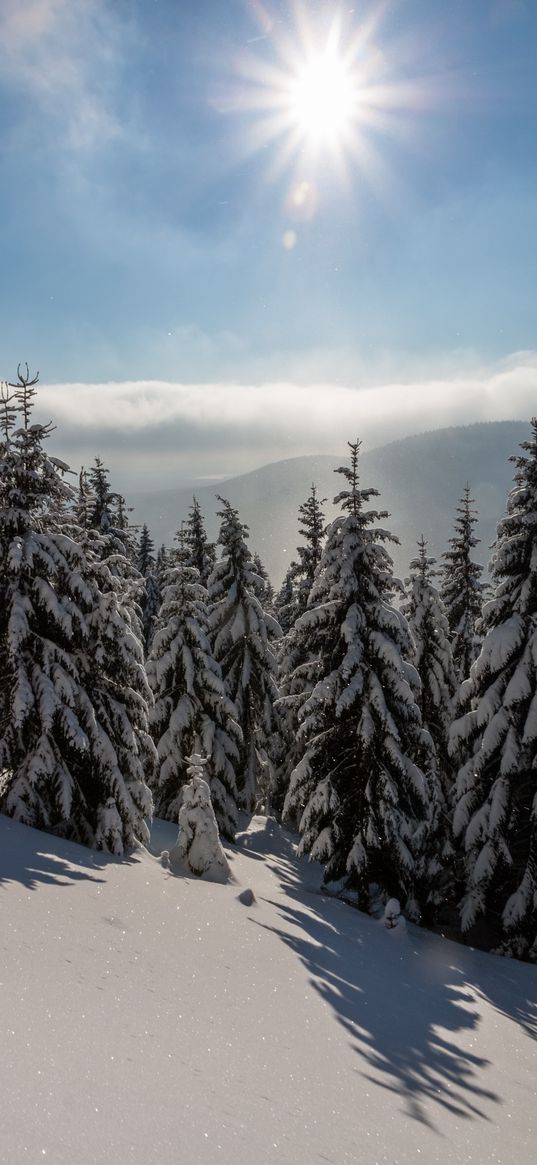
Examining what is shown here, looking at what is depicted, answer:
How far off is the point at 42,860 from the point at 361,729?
8949mm

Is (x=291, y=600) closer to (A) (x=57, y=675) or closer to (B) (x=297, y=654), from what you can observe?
(B) (x=297, y=654)

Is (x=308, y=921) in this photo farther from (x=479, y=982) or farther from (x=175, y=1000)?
(x=175, y=1000)

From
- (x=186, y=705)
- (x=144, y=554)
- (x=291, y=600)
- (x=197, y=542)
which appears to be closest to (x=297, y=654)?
(x=186, y=705)

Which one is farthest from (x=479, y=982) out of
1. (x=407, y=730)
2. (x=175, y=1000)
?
(x=175, y=1000)

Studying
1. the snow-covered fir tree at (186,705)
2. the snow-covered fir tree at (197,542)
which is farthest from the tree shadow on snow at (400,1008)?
the snow-covered fir tree at (197,542)

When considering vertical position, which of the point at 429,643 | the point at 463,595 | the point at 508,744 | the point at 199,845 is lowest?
the point at 199,845

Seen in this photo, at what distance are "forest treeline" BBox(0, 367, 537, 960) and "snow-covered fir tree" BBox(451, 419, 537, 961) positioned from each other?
52mm

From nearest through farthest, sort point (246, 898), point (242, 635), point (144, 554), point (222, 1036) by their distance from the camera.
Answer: point (222, 1036) < point (246, 898) < point (242, 635) < point (144, 554)

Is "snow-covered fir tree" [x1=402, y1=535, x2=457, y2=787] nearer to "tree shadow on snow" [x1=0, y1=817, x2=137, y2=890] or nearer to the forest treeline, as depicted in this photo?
the forest treeline

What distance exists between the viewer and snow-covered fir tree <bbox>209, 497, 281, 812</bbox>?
2514cm

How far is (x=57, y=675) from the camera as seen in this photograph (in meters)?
13.7

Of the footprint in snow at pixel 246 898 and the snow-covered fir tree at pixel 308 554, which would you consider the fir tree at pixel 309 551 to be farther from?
the footprint in snow at pixel 246 898

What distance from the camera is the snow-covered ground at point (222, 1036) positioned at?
13.8 feet

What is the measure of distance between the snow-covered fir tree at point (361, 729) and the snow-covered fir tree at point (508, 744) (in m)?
1.47
